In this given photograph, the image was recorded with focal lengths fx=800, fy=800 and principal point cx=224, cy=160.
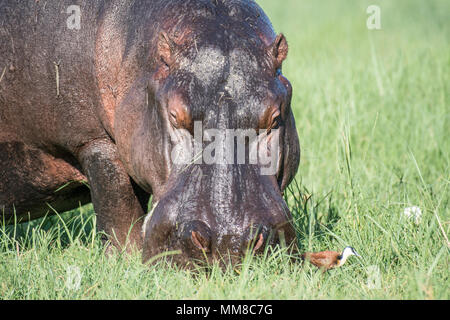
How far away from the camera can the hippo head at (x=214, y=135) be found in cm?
313

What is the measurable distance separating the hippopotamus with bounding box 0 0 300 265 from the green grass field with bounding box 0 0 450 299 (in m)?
0.17

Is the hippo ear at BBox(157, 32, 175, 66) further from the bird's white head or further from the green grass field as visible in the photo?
the bird's white head

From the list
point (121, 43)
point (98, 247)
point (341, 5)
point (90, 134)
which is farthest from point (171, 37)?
point (341, 5)

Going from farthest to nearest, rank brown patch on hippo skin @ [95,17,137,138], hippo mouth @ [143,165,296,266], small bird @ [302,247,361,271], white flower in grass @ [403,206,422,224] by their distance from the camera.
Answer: white flower in grass @ [403,206,422,224] → brown patch on hippo skin @ [95,17,137,138] → small bird @ [302,247,361,271] → hippo mouth @ [143,165,296,266]

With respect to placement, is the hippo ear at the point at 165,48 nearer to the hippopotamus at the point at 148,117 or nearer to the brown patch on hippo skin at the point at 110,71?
the hippopotamus at the point at 148,117

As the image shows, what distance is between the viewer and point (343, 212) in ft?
14.6

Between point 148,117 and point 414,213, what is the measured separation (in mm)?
1573

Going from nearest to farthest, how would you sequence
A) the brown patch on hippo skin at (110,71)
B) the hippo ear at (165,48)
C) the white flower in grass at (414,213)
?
the hippo ear at (165,48)
the brown patch on hippo skin at (110,71)
the white flower in grass at (414,213)

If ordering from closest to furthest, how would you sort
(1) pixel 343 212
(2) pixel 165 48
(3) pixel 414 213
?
(2) pixel 165 48 → (3) pixel 414 213 → (1) pixel 343 212

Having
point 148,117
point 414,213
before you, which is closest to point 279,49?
point 148,117

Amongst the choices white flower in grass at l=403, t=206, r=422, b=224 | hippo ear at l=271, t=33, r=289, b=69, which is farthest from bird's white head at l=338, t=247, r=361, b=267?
hippo ear at l=271, t=33, r=289, b=69

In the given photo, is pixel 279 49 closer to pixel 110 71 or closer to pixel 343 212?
pixel 110 71

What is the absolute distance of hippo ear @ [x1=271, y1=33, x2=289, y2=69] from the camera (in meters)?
3.47

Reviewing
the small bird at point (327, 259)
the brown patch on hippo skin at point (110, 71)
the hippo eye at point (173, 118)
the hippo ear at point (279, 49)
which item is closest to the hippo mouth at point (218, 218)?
the hippo eye at point (173, 118)
